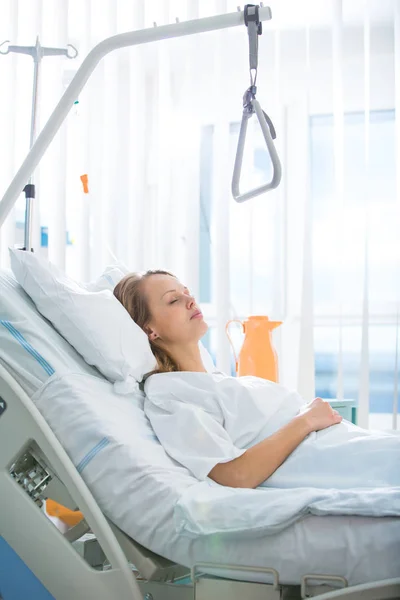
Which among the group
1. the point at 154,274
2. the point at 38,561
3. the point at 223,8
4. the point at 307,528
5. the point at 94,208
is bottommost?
the point at 38,561

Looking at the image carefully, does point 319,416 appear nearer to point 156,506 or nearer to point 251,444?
point 251,444

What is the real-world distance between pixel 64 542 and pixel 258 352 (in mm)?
1149

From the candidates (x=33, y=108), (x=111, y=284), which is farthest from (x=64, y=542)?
(x=33, y=108)

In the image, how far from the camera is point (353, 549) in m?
1.10

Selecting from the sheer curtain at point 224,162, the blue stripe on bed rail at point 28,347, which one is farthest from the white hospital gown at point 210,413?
the sheer curtain at point 224,162

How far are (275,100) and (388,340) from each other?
1.09 meters

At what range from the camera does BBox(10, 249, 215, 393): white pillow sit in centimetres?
154

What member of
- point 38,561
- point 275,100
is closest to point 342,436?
point 38,561

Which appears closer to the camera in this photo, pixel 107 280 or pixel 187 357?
pixel 187 357

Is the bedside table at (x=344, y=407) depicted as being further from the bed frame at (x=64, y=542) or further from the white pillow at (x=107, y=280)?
the bed frame at (x=64, y=542)

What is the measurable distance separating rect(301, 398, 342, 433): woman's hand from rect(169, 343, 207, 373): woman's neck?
31 cm

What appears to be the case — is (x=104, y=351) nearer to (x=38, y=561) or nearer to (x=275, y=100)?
(x=38, y=561)

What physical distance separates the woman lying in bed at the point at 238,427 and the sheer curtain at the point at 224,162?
102cm

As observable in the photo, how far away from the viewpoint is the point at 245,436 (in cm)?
150
